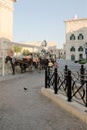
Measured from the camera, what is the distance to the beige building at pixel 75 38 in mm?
70812

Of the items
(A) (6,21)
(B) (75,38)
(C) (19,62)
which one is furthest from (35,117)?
(B) (75,38)

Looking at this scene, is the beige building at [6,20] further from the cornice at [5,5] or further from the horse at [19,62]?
the horse at [19,62]

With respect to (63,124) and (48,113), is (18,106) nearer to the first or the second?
(48,113)

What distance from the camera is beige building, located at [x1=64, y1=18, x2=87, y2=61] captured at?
7081 cm

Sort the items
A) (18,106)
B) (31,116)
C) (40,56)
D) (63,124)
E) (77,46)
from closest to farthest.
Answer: (63,124), (31,116), (18,106), (40,56), (77,46)

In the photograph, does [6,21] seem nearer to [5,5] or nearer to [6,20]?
[6,20]

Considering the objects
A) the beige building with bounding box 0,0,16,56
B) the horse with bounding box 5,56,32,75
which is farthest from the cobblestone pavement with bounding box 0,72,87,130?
the beige building with bounding box 0,0,16,56

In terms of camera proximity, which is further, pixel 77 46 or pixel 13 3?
pixel 77 46

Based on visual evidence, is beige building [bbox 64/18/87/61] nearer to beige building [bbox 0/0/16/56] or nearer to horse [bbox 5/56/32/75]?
horse [bbox 5/56/32/75]

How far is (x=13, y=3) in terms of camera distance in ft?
84.1

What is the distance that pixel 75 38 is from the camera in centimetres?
7212

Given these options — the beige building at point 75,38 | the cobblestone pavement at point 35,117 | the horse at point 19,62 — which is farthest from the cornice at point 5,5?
the beige building at point 75,38

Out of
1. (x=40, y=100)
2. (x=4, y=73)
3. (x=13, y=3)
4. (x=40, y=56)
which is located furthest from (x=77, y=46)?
(x=40, y=100)

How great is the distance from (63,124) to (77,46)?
217ft
